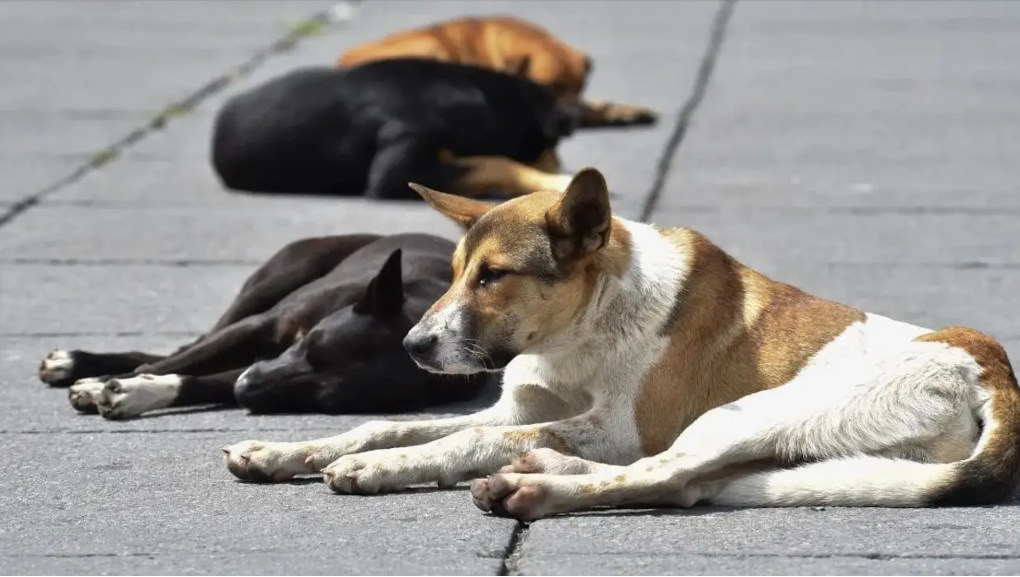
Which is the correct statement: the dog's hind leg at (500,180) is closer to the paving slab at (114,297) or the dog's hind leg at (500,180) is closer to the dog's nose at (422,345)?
the paving slab at (114,297)

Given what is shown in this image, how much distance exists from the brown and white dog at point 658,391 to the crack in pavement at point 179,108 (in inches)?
235

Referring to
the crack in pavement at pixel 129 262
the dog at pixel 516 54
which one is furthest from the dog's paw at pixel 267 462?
the dog at pixel 516 54

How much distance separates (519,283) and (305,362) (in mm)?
1832

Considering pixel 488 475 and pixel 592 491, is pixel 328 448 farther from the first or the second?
pixel 592 491

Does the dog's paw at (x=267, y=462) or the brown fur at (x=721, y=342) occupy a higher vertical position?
the brown fur at (x=721, y=342)

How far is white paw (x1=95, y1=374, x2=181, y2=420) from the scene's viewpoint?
7434 mm

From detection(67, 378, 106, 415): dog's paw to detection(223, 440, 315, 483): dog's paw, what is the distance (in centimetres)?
141

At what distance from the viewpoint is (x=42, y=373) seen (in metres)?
7.96

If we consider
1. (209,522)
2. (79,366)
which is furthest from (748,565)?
(79,366)

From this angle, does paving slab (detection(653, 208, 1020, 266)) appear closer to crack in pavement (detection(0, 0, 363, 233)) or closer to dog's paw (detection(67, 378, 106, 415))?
dog's paw (detection(67, 378, 106, 415))

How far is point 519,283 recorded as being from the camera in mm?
5969

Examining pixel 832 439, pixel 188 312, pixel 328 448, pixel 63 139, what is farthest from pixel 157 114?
pixel 832 439

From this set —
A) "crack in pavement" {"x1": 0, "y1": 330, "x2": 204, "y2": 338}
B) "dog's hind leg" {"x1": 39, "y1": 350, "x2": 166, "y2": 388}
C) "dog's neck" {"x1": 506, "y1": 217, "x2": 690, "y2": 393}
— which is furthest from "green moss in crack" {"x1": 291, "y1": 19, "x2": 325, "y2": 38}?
"dog's neck" {"x1": 506, "y1": 217, "x2": 690, "y2": 393}

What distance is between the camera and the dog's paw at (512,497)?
562cm
